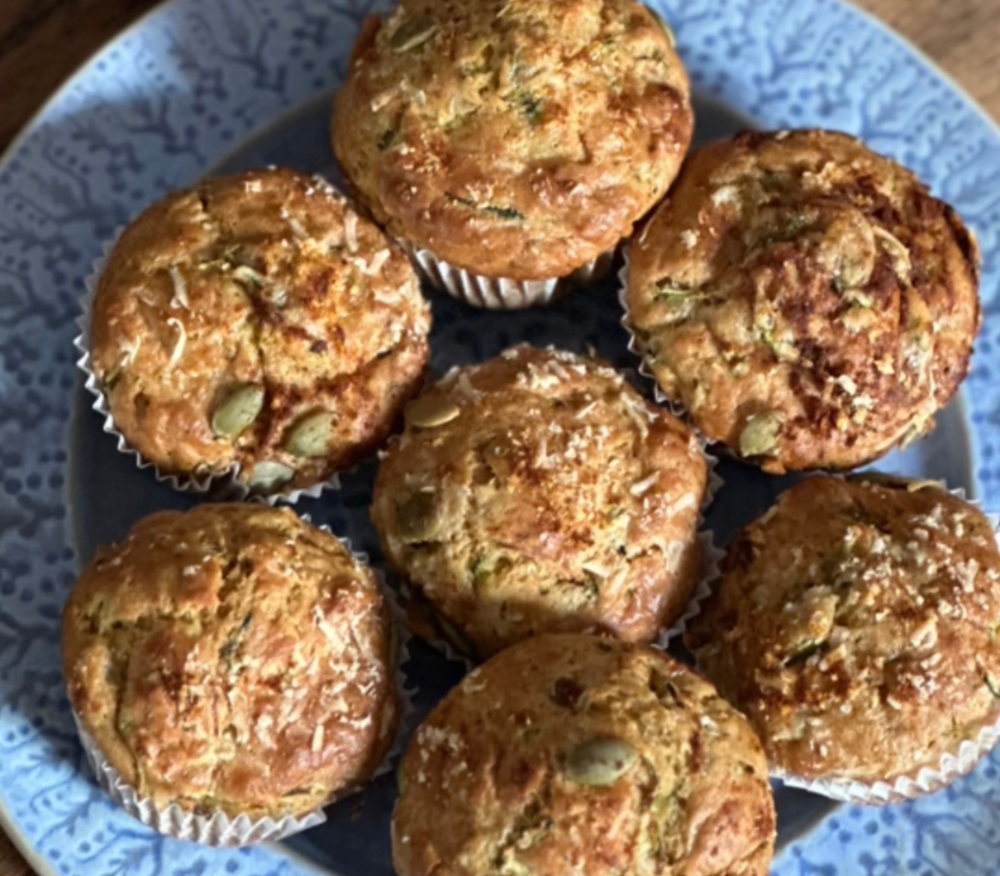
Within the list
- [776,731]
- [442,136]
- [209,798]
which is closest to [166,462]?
[209,798]

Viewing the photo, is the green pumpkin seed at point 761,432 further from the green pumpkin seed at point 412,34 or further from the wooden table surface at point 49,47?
the wooden table surface at point 49,47

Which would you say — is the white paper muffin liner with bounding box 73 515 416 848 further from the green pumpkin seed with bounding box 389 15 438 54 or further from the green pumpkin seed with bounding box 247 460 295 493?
the green pumpkin seed with bounding box 389 15 438 54

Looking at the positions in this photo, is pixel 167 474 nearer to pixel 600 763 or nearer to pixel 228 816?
pixel 228 816

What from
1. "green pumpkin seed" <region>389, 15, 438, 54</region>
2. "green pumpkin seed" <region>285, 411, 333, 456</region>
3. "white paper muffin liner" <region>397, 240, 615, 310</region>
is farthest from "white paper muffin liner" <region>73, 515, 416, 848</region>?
"green pumpkin seed" <region>389, 15, 438, 54</region>

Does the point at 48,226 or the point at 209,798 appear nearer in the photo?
the point at 209,798

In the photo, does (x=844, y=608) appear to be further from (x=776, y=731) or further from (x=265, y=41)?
(x=265, y=41)

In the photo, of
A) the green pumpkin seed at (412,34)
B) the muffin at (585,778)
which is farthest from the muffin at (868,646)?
the green pumpkin seed at (412,34)
